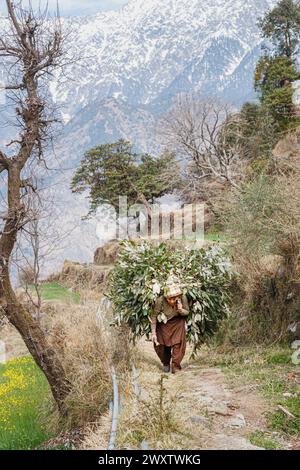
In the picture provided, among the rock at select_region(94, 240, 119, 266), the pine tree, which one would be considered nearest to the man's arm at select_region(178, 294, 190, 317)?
the rock at select_region(94, 240, 119, 266)

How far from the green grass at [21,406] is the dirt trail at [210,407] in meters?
2.06

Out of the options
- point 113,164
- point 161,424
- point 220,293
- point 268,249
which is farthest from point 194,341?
point 113,164

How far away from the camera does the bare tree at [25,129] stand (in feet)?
29.6

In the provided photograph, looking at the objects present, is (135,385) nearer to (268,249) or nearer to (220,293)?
(220,293)

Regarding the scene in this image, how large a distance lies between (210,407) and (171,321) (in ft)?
7.39

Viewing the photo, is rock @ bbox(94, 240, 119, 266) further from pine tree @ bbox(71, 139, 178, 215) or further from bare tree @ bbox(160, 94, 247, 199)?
pine tree @ bbox(71, 139, 178, 215)

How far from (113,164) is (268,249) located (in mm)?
36878

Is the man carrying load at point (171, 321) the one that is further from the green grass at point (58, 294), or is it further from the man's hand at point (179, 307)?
the green grass at point (58, 294)

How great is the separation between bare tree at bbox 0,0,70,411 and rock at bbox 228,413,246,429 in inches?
127

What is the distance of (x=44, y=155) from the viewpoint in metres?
10.5

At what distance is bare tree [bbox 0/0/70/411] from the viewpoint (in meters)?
9.02

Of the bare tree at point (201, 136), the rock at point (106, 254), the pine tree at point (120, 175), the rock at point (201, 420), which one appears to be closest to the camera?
the rock at point (201, 420)

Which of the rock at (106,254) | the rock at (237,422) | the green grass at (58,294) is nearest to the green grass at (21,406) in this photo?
the green grass at (58,294)
